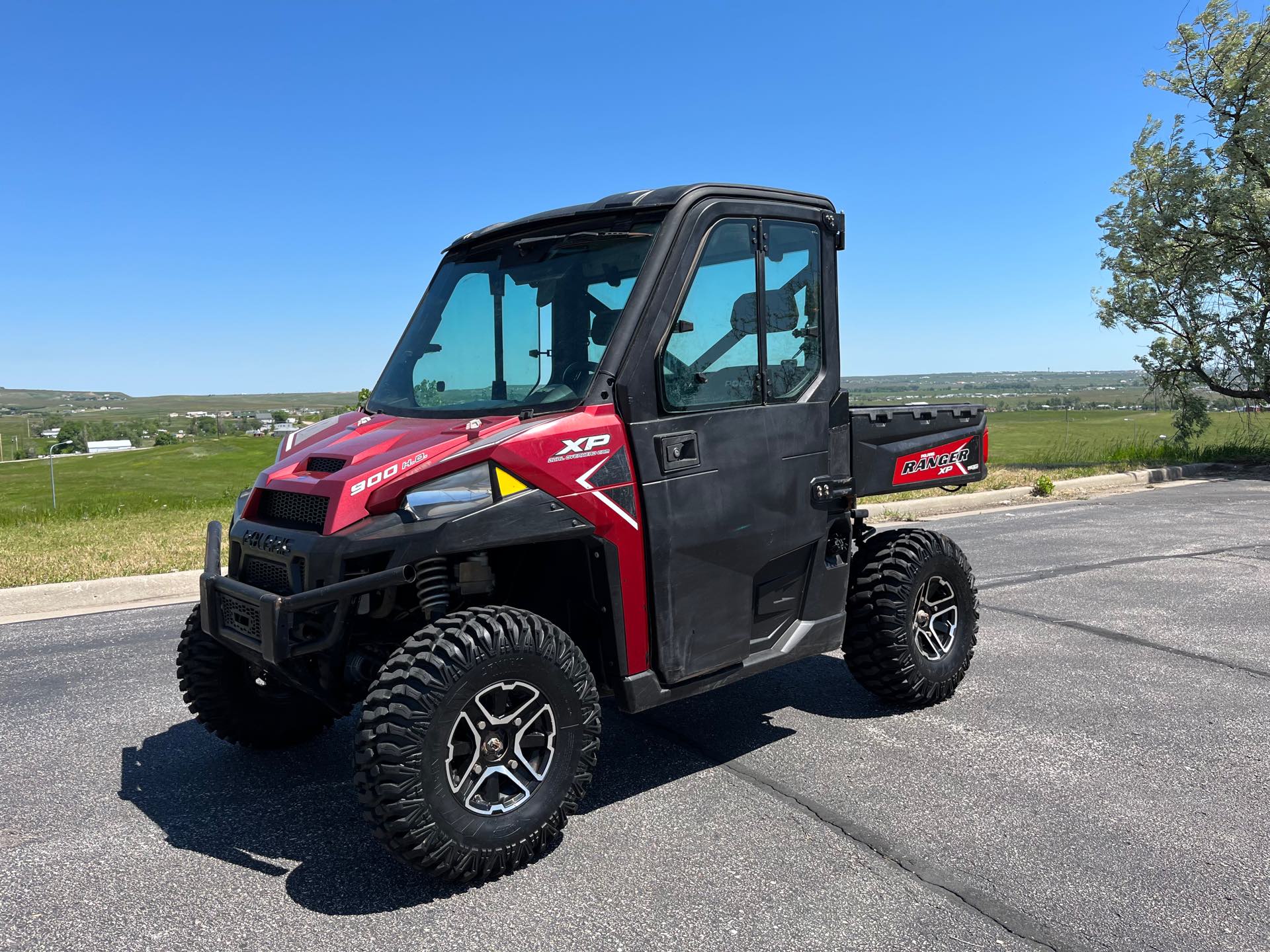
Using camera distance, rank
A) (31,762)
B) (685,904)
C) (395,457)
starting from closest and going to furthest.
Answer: (685,904) < (395,457) < (31,762)

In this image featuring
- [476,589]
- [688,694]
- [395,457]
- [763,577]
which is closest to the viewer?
[395,457]

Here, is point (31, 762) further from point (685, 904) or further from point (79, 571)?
point (79, 571)

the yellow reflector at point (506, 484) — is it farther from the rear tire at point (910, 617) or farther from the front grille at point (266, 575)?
the rear tire at point (910, 617)

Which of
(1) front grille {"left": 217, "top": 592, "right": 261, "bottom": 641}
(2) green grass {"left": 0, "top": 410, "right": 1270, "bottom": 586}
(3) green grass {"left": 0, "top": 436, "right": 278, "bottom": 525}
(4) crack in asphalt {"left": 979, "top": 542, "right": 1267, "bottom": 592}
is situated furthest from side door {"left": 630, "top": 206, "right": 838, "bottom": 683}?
(3) green grass {"left": 0, "top": 436, "right": 278, "bottom": 525}

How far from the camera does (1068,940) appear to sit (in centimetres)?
290

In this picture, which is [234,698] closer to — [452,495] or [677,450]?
[452,495]

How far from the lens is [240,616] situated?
3.61 m

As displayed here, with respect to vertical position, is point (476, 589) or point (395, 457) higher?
point (395, 457)

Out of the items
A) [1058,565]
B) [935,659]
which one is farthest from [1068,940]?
[1058,565]

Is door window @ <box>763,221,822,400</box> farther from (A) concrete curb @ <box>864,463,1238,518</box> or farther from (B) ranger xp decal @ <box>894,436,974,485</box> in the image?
(A) concrete curb @ <box>864,463,1238,518</box>

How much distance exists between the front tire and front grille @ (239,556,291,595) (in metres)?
0.56

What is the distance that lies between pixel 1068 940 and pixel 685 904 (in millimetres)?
1151

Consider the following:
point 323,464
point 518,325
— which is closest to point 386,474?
point 323,464

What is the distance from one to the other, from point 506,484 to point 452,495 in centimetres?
19
